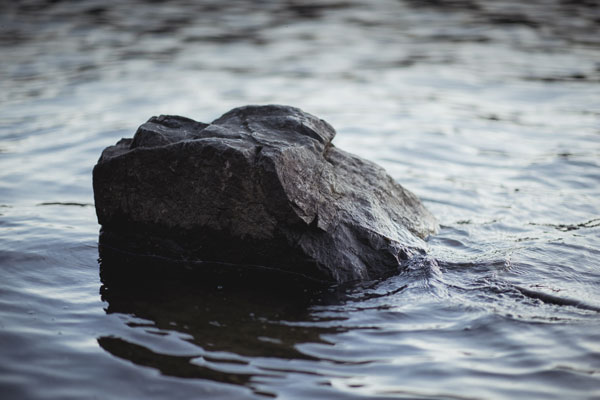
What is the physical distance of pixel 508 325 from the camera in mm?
3643

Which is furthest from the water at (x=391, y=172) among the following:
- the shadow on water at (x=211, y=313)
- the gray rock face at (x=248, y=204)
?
the gray rock face at (x=248, y=204)

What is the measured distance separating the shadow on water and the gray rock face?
0.53ft

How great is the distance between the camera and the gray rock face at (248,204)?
13.9 ft

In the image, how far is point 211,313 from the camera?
385cm

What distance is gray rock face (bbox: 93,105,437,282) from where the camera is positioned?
4.23m

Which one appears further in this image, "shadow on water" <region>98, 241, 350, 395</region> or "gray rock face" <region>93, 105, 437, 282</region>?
"gray rock face" <region>93, 105, 437, 282</region>

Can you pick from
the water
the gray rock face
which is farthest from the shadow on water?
the gray rock face

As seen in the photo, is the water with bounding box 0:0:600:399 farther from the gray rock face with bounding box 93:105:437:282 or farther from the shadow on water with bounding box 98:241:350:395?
the gray rock face with bounding box 93:105:437:282

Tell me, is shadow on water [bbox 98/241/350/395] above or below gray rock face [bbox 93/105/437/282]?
below

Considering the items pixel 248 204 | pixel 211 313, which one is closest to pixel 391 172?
pixel 248 204

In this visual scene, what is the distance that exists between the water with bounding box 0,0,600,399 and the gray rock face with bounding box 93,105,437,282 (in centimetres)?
29

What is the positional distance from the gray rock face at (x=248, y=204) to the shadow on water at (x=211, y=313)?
0.16 meters

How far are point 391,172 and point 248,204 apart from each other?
3.40 metres

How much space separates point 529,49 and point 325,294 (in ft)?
38.0
